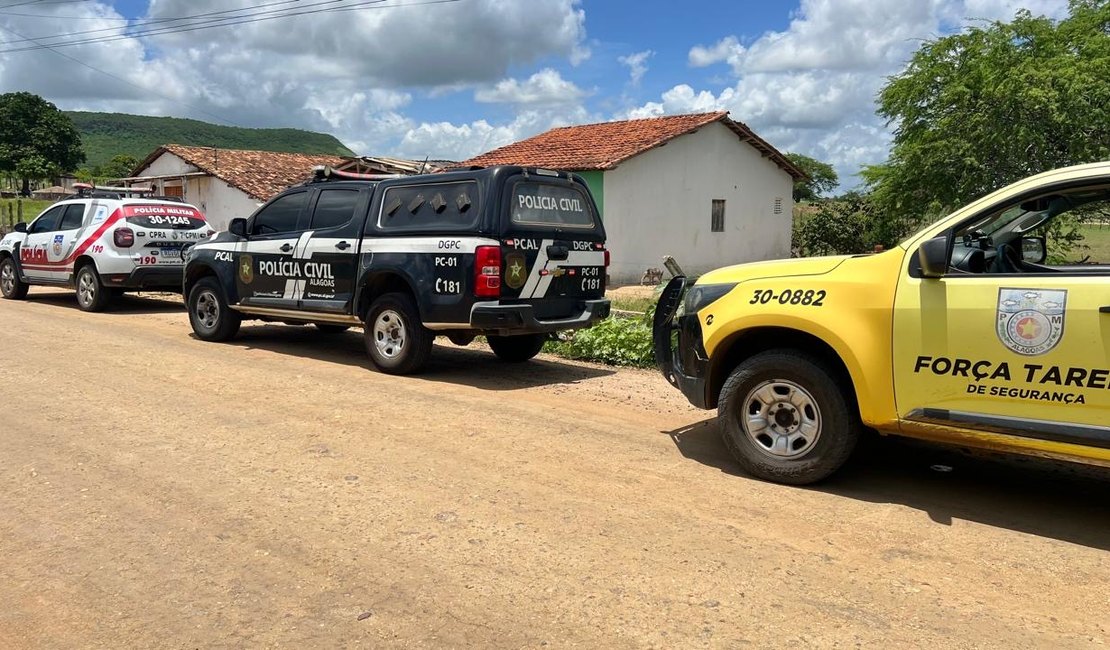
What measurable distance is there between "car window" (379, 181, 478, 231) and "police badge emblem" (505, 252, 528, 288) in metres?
0.50

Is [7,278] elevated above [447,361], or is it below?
above

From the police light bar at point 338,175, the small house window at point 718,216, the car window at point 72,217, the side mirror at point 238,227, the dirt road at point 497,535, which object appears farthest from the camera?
the small house window at point 718,216

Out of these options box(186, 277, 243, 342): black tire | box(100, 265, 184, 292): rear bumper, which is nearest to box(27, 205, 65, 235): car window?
box(100, 265, 184, 292): rear bumper

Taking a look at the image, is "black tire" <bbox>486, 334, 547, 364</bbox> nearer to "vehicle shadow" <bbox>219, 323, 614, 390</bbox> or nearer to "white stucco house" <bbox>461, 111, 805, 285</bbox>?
"vehicle shadow" <bbox>219, 323, 614, 390</bbox>

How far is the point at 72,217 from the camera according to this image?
14195 millimetres

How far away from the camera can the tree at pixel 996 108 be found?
50.6ft

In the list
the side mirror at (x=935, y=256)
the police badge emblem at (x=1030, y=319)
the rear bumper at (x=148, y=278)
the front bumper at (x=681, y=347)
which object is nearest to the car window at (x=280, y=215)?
the rear bumper at (x=148, y=278)

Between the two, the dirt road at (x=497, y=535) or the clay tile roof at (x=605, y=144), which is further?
the clay tile roof at (x=605, y=144)

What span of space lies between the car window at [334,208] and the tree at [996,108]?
502 inches

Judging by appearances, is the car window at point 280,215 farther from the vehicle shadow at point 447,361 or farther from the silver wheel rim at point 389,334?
the silver wheel rim at point 389,334

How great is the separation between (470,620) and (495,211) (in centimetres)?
491

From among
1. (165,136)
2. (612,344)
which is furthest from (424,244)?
(165,136)

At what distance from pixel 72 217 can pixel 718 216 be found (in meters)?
17.7

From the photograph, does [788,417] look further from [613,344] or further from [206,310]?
[206,310]
